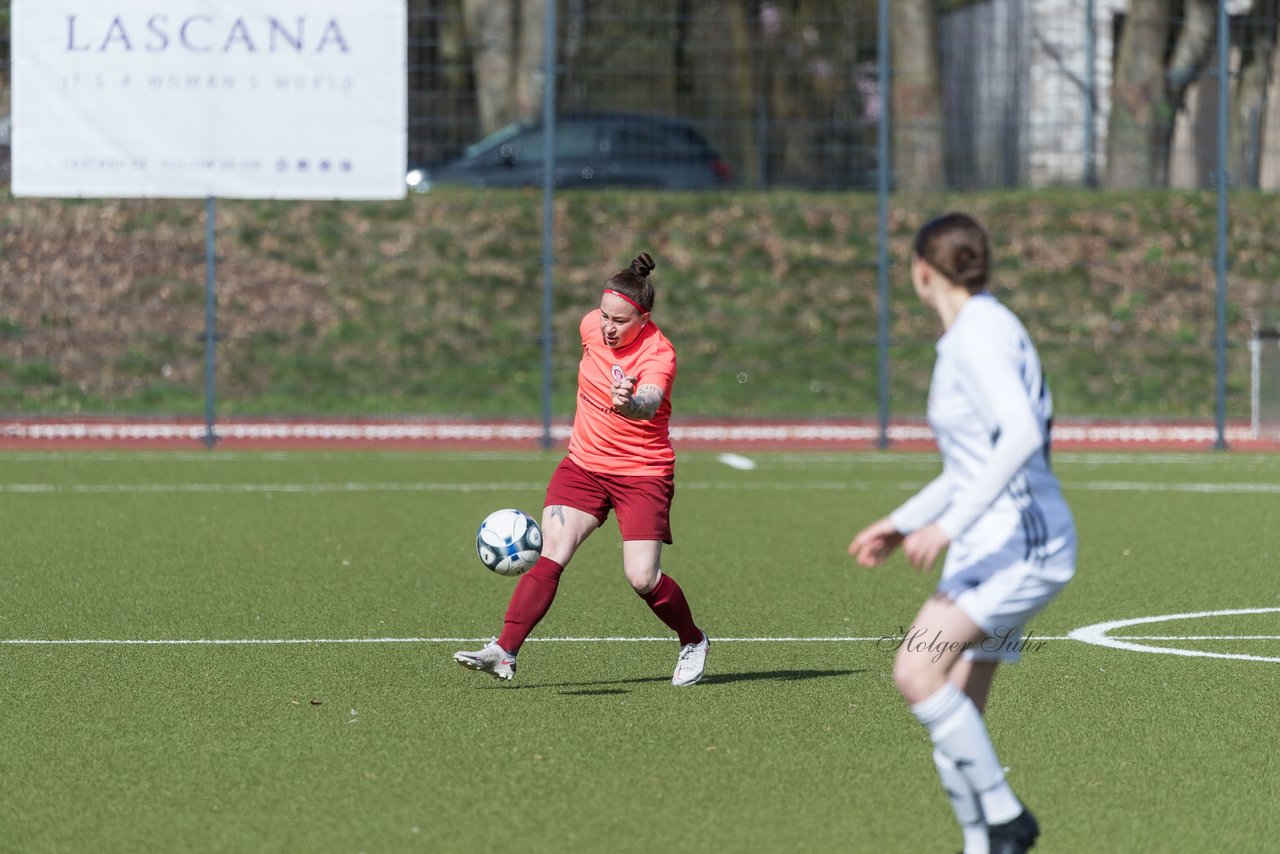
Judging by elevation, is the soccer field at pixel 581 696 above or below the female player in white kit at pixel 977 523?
below

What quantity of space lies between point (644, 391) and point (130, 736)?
2051 millimetres

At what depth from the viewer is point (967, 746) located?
4.85 meters

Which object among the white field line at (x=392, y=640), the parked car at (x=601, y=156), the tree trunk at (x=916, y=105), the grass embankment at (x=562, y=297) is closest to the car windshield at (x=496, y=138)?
the parked car at (x=601, y=156)

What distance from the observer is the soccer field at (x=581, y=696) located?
5734 millimetres

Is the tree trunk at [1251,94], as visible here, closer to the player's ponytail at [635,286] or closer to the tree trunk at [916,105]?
the tree trunk at [916,105]

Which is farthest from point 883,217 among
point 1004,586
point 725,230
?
point 1004,586

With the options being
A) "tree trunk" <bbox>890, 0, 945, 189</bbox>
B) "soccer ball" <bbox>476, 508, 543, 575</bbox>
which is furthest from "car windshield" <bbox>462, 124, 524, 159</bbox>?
"soccer ball" <bbox>476, 508, 543, 575</bbox>

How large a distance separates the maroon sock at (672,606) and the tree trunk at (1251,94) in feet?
49.4

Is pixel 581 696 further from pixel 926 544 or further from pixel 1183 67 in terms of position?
pixel 1183 67

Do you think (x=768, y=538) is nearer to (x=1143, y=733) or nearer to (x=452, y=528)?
(x=452, y=528)

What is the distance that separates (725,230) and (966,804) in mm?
20463

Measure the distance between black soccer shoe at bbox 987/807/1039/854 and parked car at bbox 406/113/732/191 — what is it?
17.7 m

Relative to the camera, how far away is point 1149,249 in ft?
84.5

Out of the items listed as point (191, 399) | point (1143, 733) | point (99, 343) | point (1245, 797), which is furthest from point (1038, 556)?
point (99, 343)
